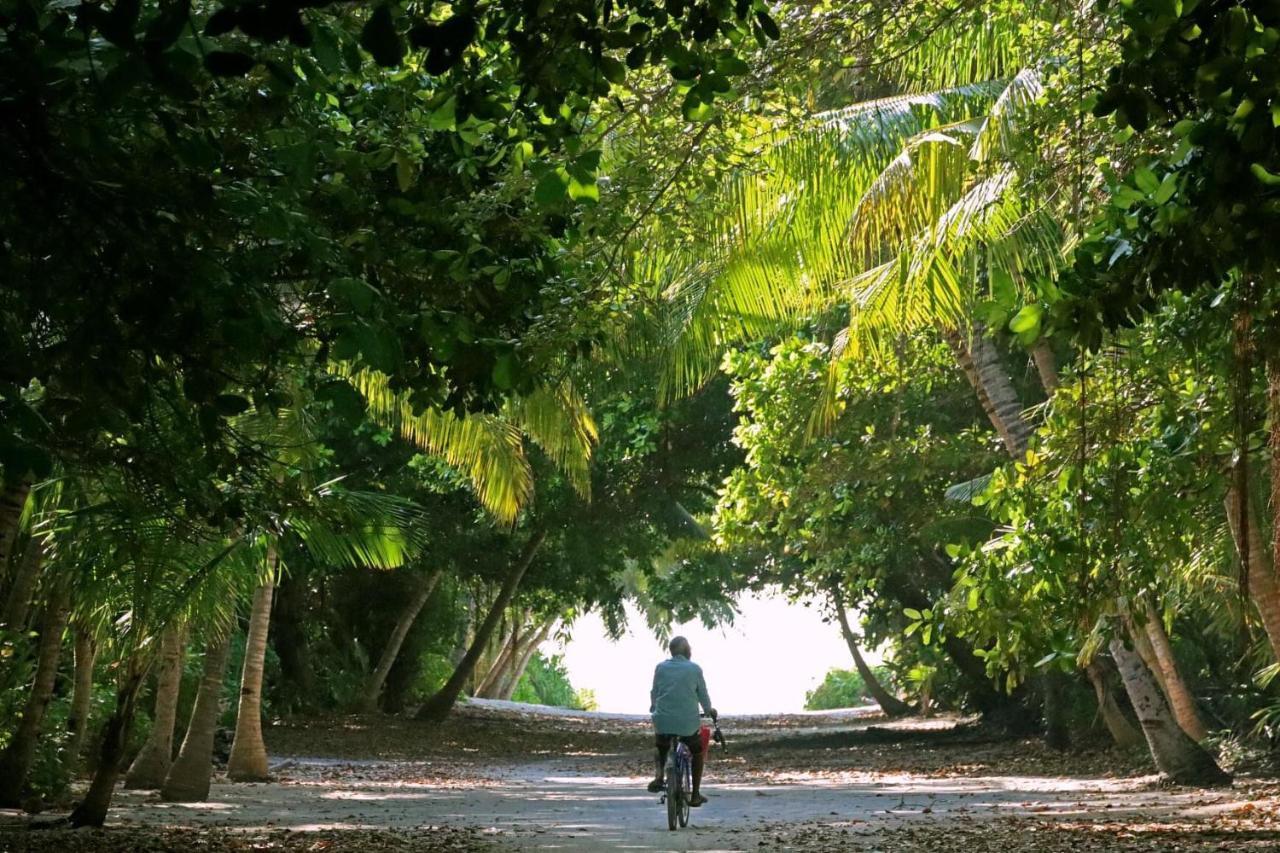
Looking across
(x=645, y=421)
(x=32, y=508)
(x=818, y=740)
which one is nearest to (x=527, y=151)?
(x=32, y=508)

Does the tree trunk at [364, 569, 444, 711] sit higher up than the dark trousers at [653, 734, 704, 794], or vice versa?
the tree trunk at [364, 569, 444, 711]

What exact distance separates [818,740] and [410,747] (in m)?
7.53

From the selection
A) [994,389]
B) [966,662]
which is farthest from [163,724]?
[966,662]

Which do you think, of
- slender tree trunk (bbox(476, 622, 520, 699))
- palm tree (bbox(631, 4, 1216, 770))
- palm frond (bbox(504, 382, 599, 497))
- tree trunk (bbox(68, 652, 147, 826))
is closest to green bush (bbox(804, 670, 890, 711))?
slender tree trunk (bbox(476, 622, 520, 699))

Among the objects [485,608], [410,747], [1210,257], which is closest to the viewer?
[1210,257]

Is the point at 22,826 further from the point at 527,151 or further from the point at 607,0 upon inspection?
the point at 607,0

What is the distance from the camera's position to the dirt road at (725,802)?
10.1 metres

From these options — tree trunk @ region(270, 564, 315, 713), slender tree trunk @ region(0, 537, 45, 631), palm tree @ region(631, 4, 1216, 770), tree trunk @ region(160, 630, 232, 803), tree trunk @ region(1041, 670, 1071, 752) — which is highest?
palm tree @ region(631, 4, 1216, 770)

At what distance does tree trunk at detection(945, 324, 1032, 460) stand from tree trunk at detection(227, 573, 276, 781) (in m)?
7.71

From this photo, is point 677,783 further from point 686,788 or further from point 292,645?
point 292,645

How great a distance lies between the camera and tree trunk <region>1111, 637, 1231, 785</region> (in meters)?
14.6

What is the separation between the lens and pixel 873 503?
17.3 metres

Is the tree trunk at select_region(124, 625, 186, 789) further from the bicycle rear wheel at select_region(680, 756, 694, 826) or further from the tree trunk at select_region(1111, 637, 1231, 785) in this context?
the tree trunk at select_region(1111, 637, 1231, 785)

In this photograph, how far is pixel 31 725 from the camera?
10.6 m
